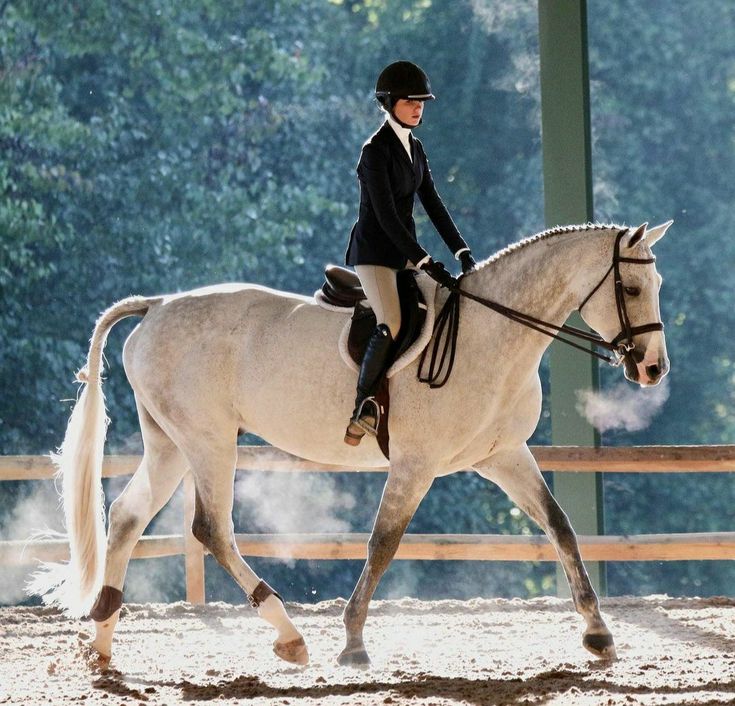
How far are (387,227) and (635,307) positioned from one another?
884 mm

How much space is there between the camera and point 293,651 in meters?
4.42

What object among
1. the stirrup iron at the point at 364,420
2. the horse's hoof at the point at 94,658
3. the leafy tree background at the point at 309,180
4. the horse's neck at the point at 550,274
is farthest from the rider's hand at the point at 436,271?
the leafy tree background at the point at 309,180

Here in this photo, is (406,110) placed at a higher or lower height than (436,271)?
higher

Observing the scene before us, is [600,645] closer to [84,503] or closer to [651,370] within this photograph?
[651,370]

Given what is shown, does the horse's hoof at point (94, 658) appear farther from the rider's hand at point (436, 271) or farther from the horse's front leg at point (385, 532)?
the rider's hand at point (436, 271)

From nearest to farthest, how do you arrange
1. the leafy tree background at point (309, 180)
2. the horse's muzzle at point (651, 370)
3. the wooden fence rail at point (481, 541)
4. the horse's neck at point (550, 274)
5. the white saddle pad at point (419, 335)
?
the horse's muzzle at point (651, 370), the horse's neck at point (550, 274), the white saddle pad at point (419, 335), the wooden fence rail at point (481, 541), the leafy tree background at point (309, 180)

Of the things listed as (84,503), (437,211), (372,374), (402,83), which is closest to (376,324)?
(372,374)

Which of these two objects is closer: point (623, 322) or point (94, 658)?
point (623, 322)

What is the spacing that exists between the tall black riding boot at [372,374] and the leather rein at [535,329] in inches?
6.2

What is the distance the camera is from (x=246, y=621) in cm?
611

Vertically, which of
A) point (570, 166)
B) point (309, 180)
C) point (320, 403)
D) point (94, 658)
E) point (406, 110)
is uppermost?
point (309, 180)

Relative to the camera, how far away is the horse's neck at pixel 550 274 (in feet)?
13.9

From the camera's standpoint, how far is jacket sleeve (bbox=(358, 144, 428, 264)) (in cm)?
429

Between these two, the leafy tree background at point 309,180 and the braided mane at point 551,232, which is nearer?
the braided mane at point 551,232
